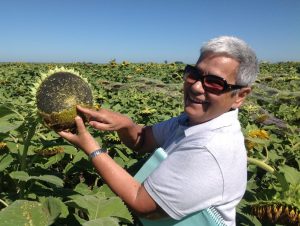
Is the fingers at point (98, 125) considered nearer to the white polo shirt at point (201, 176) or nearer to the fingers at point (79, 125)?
the fingers at point (79, 125)

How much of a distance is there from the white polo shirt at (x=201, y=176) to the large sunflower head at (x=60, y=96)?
0.45 metres

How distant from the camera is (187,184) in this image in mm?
1900

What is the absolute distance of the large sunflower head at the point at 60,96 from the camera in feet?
6.16

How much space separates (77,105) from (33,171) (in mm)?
639

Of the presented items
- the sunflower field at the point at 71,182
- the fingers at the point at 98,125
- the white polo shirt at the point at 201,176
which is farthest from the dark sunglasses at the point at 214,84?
the fingers at the point at 98,125

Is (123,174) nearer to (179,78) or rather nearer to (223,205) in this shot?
(223,205)

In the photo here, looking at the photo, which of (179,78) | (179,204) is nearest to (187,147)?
(179,204)

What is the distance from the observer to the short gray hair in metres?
2.09

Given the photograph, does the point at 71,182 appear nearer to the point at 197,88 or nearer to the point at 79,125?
the point at 79,125

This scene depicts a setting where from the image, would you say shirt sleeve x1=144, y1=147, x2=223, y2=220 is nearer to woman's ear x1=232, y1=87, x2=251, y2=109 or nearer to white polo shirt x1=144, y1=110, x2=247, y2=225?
white polo shirt x1=144, y1=110, x2=247, y2=225

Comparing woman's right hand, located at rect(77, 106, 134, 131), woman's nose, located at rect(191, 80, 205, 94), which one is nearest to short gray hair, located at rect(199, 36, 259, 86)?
woman's nose, located at rect(191, 80, 205, 94)

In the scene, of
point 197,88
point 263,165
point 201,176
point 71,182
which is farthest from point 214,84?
point 71,182

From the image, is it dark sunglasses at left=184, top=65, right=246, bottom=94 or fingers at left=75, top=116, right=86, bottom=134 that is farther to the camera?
dark sunglasses at left=184, top=65, right=246, bottom=94

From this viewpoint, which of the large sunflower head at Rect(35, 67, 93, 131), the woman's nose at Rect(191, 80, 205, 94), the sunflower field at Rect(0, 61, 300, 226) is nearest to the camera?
the sunflower field at Rect(0, 61, 300, 226)
